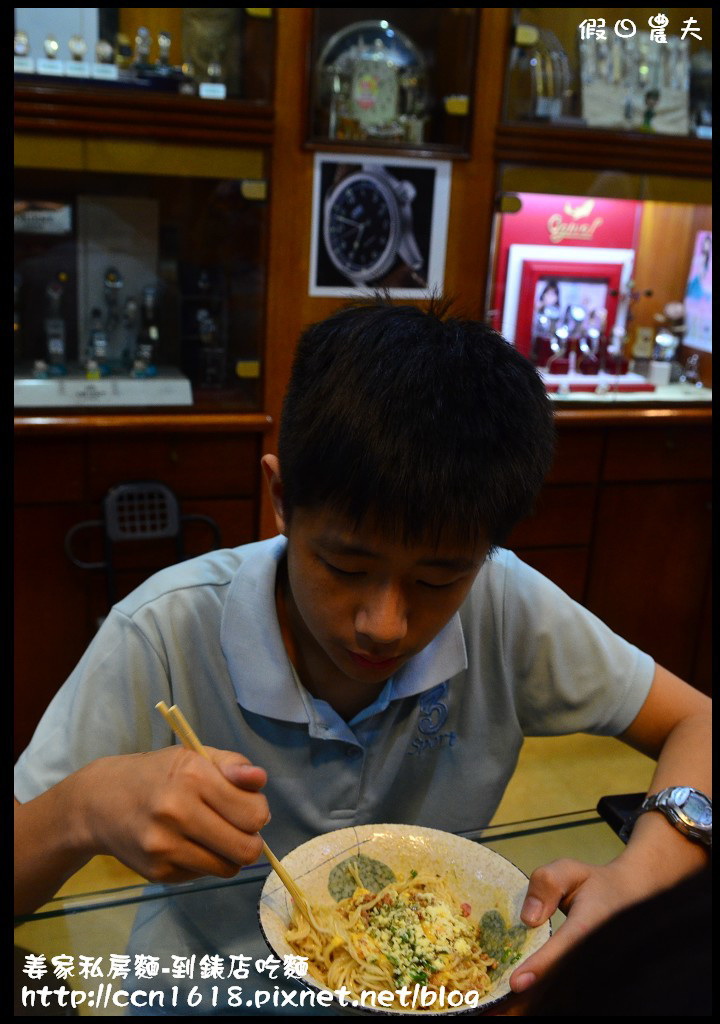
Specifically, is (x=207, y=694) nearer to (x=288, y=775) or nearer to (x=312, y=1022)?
(x=288, y=775)

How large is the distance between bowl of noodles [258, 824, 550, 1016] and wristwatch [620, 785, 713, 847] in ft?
0.69

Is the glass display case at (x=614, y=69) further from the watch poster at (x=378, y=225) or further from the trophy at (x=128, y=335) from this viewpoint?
the trophy at (x=128, y=335)

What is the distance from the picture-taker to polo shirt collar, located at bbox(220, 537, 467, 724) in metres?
1.08

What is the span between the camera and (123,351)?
2723 mm

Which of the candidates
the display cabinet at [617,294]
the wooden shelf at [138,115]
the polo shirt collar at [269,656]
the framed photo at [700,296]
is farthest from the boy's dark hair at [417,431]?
the framed photo at [700,296]

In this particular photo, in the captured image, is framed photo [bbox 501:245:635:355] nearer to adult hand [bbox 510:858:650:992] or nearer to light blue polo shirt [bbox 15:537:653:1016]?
light blue polo shirt [bbox 15:537:653:1016]

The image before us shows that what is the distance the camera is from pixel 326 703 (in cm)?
110

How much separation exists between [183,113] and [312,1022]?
2.24m

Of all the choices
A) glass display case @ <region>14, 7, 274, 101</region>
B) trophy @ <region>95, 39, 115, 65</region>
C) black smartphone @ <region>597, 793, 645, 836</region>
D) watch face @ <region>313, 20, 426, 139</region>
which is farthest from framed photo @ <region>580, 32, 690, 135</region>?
black smartphone @ <region>597, 793, 645, 836</region>

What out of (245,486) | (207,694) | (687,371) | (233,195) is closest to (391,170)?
(233,195)

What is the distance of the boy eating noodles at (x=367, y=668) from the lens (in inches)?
33.9

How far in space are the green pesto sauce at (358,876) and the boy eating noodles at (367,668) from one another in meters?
0.10

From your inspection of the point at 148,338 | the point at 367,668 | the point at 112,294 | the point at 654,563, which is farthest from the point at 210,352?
the point at 367,668

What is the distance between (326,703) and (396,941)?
29 cm
